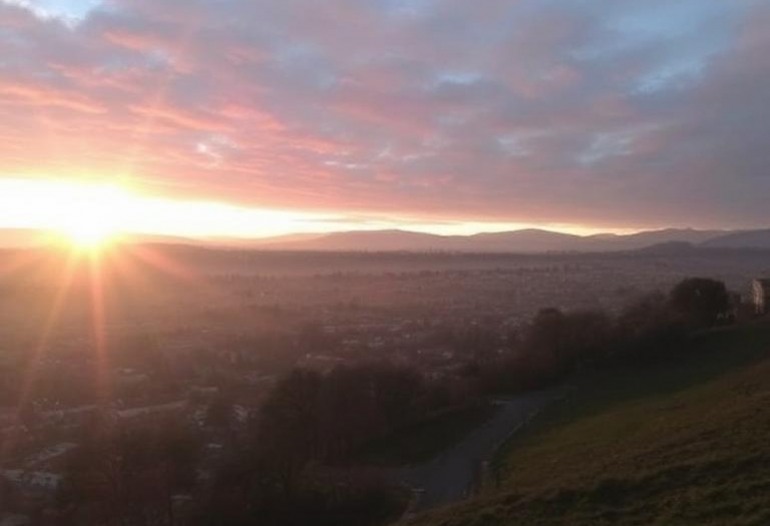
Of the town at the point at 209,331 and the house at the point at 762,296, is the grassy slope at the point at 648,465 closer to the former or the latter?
the town at the point at 209,331

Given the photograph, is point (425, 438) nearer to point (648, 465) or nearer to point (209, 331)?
point (648, 465)

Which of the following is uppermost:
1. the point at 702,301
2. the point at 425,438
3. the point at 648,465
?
the point at 702,301

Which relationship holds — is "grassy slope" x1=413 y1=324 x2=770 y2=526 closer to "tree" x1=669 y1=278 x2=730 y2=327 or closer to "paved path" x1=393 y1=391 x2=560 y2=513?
"paved path" x1=393 y1=391 x2=560 y2=513

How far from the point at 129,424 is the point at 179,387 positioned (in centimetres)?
1426

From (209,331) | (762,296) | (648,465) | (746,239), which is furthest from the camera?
(746,239)

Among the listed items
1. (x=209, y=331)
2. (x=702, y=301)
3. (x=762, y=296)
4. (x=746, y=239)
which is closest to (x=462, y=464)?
(x=702, y=301)

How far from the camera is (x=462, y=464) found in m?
21.2

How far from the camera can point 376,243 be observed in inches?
7864

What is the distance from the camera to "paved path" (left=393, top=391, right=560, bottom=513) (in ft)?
Answer: 59.7

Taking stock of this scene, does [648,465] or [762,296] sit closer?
[648,465]

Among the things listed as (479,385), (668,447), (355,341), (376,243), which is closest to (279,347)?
(355,341)

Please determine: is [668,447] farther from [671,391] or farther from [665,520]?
[671,391]

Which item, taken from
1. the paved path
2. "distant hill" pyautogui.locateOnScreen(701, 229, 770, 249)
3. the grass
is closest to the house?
the paved path

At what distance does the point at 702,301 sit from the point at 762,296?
3.83m
